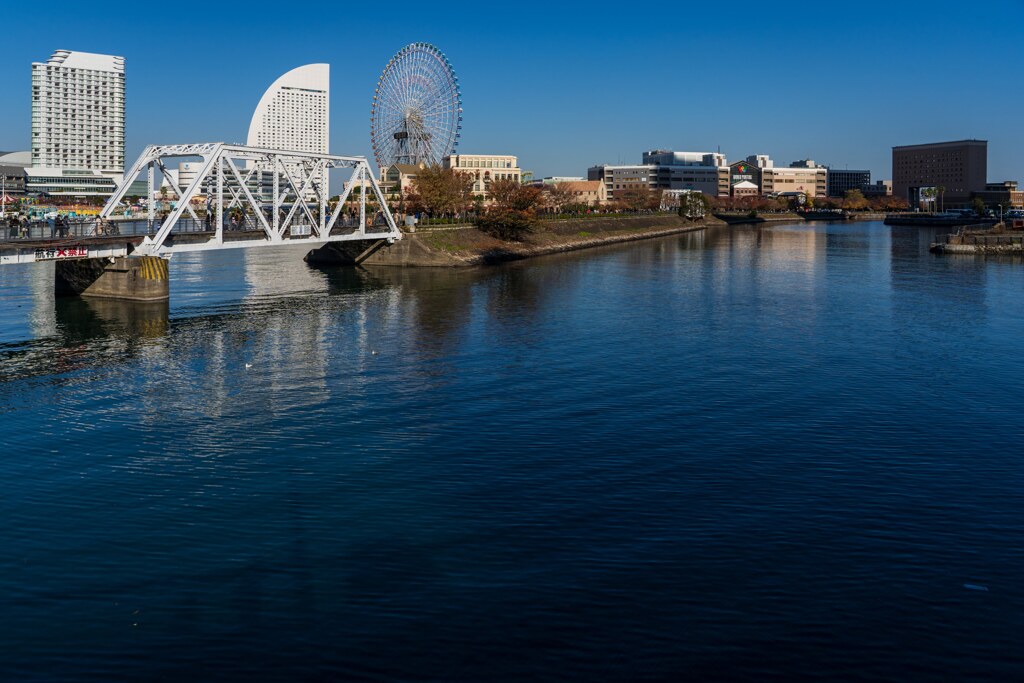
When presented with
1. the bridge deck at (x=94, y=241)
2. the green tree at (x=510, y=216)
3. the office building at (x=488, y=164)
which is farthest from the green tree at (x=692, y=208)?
the bridge deck at (x=94, y=241)

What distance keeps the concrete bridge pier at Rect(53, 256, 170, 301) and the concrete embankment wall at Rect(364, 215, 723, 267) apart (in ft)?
88.4

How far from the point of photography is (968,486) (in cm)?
1895

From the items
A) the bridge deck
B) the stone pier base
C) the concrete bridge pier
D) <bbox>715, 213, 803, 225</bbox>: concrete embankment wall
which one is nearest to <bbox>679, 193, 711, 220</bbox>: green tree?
<bbox>715, 213, 803, 225</bbox>: concrete embankment wall

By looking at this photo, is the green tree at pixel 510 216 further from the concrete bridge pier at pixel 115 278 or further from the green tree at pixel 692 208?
the green tree at pixel 692 208

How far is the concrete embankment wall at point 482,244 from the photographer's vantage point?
236 feet

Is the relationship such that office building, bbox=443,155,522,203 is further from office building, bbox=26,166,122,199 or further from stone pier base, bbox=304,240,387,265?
stone pier base, bbox=304,240,387,265

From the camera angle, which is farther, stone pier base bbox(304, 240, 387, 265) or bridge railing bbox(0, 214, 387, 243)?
stone pier base bbox(304, 240, 387, 265)

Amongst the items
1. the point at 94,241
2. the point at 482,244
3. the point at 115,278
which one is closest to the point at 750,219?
the point at 482,244

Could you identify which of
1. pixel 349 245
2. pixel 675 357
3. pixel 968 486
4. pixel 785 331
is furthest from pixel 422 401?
pixel 349 245

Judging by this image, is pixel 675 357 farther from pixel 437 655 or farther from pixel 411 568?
pixel 437 655

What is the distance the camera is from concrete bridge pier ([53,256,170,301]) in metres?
45.6

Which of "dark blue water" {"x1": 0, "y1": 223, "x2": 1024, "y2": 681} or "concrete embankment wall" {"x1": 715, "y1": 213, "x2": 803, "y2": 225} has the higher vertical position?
"concrete embankment wall" {"x1": 715, "y1": 213, "x2": 803, "y2": 225}

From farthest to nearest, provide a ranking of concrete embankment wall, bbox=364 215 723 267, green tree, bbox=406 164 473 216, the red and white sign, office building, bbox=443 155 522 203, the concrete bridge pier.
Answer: office building, bbox=443 155 522 203, green tree, bbox=406 164 473 216, concrete embankment wall, bbox=364 215 723 267, the concrete bridge pier, the red and white sign

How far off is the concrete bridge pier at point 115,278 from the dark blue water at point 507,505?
6985 millimetres
